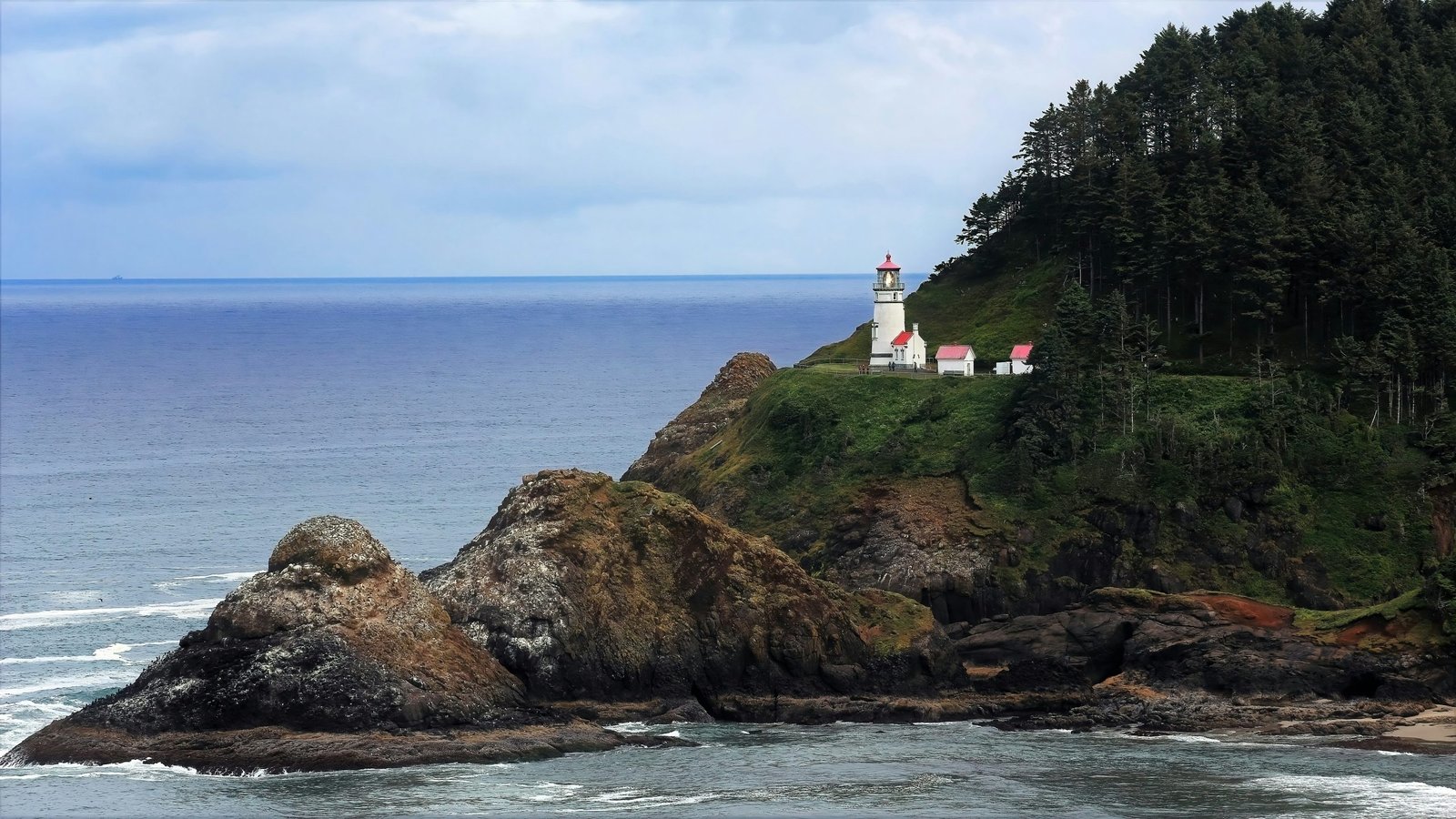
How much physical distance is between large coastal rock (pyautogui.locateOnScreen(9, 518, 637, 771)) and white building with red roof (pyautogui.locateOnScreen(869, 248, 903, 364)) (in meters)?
47.6

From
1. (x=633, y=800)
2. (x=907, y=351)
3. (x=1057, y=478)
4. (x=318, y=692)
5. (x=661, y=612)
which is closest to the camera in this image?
(x=633, y=800)

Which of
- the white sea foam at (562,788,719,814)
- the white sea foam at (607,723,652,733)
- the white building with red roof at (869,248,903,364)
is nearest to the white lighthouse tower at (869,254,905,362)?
the white building with red roof at (869,248,903,364)

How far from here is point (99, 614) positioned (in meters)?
90.5

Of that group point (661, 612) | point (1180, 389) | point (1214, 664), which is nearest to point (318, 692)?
point (661, 612)

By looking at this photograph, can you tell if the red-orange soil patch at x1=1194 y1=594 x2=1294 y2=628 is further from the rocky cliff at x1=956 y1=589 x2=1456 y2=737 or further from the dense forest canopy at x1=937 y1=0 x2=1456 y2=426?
the dense forest canopy at x1=937 y1=0 x2=1456 y2=426

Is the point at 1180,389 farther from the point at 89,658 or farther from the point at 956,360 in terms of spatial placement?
the point at 89,658

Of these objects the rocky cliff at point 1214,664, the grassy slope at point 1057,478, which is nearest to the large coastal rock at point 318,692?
the rocky cliff at point 1214,664

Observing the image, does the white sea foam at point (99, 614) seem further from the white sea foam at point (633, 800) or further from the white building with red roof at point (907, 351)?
the white building with red roof at point (907, 351)

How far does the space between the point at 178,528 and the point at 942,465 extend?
48283 mm

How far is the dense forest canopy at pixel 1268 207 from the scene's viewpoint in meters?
97.6

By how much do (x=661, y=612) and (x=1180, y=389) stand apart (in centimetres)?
3631

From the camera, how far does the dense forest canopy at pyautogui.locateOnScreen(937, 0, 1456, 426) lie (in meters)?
97.6

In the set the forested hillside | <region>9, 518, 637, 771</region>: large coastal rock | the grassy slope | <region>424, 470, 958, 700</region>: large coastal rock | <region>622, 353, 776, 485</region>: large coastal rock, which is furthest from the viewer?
<region>622, 353, 776, 485</region>: large coastal rock

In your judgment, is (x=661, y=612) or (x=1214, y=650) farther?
(x=661, y=612)
